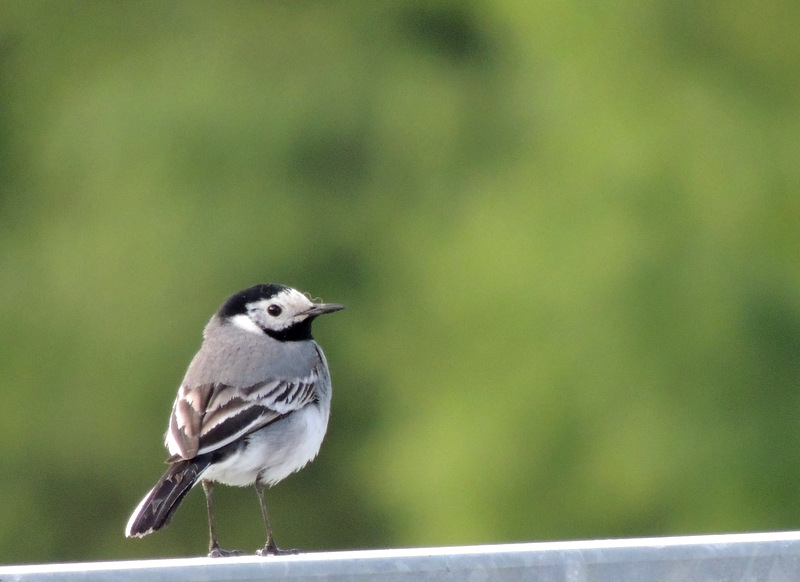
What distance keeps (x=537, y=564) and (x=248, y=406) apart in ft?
7.80

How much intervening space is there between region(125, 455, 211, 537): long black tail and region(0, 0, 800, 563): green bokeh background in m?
5.16

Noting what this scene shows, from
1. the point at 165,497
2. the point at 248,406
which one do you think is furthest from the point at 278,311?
the point at 165,497

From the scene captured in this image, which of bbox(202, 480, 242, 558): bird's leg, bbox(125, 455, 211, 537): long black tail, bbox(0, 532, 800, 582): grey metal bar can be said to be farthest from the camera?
bbox(202, 480, 242, 558): bird's leg

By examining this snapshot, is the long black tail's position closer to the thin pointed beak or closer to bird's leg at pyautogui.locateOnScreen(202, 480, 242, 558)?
bird's leg at pyautogui.locateOnScreen(202, 480, 242, 558)

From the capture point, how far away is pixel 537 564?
2.44m

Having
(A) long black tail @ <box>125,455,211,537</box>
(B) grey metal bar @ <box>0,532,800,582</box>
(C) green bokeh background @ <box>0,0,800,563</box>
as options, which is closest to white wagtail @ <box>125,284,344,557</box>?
(A) long black tail @ <box>125,455,211,537</box>

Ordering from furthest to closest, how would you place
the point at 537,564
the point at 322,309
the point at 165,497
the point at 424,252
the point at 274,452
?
the point at 424,252 → the point at 322,309 → the point at 274,452 → the point at 165,497 → the point at 537,564

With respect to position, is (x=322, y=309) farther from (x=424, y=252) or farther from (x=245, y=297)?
(x=424, y=252)

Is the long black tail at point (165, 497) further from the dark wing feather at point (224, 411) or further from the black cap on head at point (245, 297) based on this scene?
the black cap on head at point (245, 297)

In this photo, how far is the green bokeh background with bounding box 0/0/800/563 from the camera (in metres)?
9.23

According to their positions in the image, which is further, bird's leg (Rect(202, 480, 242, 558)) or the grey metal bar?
bird's leg (Rect(202, 480, 242, 558))

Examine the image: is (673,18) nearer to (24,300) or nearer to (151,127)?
(151,127)

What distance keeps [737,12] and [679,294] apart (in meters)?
2.79

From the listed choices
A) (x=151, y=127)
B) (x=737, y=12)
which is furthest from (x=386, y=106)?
(x=737, y=12)
